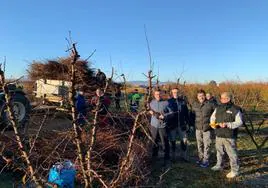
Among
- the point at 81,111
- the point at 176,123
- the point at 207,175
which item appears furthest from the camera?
the point at 176,123

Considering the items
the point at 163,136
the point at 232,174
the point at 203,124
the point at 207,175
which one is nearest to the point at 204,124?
the point at 203,124

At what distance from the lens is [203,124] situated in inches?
332

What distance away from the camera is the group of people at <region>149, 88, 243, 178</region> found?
7.69 meters

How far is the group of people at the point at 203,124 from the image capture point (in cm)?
769

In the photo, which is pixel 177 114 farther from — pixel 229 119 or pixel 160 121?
pixel 229 119

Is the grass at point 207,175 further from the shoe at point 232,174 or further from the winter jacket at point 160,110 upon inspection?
the winter jacket at point 160,110

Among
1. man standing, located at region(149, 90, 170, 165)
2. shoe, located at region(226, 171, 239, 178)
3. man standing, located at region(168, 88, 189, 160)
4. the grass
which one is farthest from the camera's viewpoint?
man standing, located at region(168, 88, 189, 160)

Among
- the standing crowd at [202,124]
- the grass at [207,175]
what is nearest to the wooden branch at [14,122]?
the grass at [207,175]

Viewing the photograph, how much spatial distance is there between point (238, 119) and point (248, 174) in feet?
4.45

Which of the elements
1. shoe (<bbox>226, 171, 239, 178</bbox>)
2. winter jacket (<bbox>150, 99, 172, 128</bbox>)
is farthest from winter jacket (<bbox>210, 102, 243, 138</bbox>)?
winter jacket (<bbox>150, 99, 172, 128</bbox>)

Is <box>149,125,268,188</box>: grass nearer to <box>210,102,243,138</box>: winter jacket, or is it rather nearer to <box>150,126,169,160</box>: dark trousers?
<box>150,126,169,160</box>: dark trousers

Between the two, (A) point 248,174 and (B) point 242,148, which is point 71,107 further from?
(B) point 242,148

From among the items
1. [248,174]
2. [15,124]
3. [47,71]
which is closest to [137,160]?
[248,174]

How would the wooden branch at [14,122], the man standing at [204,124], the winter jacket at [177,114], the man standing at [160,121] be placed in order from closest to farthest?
1. the wooden branch at [14,122]
2. the man standing at [160,121]
3. the man standing at [204,124]
4. the winter jacket at [177,114]
